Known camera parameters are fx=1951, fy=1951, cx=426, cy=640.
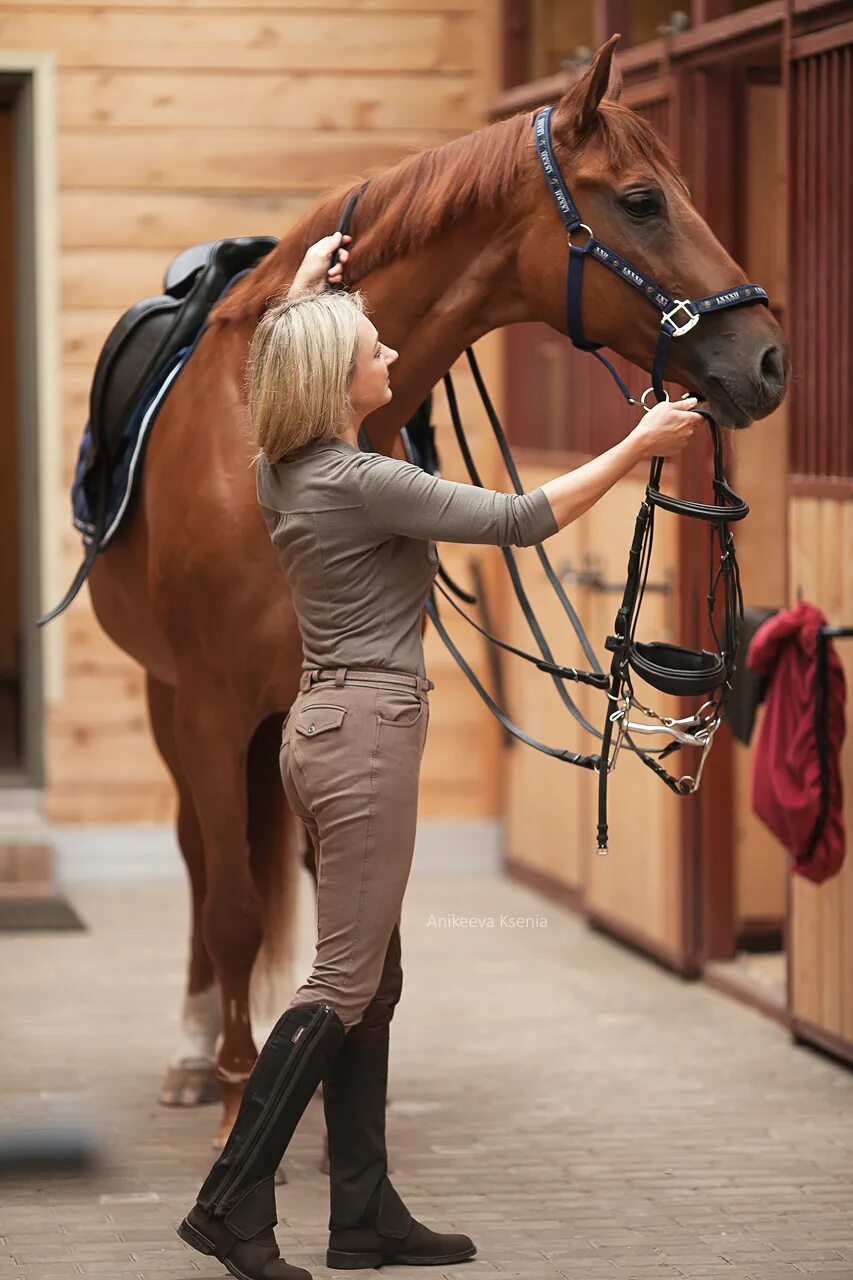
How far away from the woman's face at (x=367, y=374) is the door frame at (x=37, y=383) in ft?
11.7

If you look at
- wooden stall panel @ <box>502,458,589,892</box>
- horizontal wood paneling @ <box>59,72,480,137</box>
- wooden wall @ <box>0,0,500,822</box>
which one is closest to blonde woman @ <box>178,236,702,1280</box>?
wooden stall panel @ <box>502,458,589,892</box>

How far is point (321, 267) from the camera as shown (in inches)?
129

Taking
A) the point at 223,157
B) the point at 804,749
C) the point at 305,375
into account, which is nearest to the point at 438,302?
the point at 305,375

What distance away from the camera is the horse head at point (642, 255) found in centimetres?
306

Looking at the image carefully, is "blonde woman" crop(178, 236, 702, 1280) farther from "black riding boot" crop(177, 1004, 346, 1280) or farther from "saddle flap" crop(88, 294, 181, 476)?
"saddle flap" crop(88, 294, 181, 476)

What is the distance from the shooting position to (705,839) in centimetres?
506

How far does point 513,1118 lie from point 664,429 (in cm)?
172

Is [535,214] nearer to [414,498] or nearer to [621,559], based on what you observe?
[414,498]

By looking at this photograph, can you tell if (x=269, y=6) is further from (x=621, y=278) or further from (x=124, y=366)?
(x=621, y=278)

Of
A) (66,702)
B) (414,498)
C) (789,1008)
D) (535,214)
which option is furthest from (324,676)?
(66,702)

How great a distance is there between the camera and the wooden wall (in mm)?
6246

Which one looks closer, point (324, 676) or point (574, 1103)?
point (324, 676)

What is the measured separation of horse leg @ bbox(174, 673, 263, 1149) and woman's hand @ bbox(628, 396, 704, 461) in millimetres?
1030

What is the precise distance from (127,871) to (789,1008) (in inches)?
105
